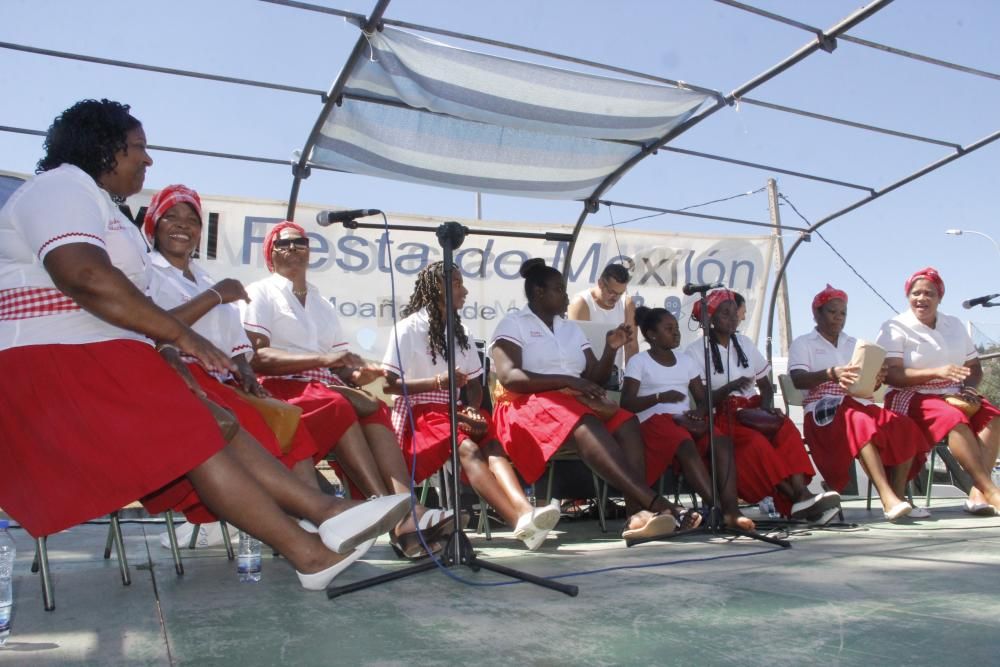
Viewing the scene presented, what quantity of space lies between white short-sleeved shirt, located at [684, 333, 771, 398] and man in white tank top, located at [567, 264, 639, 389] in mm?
738

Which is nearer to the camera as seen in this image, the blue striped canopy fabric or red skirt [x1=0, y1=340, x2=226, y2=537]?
red skirt [x1=0, y1=340, x2=226, y2=537]

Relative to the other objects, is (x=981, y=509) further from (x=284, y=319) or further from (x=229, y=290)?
(x=229, y=290)

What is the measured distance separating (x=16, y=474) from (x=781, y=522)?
396 cm

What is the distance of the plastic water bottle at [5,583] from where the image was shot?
2.08 meters

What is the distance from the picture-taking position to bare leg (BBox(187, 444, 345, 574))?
87.0 inches

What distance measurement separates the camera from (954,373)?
5090 mm

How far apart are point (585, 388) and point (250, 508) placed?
7.50 feet

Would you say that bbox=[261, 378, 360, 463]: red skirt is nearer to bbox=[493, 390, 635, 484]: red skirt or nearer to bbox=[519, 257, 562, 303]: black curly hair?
bbox=[493, 390, 635, 484]: red skirt

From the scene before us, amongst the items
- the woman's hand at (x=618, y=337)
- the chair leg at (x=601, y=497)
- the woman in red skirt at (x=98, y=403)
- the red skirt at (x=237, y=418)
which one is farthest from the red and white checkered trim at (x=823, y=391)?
the woman in red skirt at (x=98, y=403)

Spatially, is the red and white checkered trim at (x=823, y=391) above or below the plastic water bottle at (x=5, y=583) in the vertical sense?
above

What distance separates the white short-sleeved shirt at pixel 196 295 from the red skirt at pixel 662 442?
2.37 m

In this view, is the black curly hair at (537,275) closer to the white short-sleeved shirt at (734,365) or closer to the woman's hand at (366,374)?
the woman's hand at (366,374)

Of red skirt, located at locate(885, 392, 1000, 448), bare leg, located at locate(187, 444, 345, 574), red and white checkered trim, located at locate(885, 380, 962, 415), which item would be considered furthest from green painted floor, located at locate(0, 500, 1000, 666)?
red and white checkered trim, located at locate(885, 380, 962, 415)

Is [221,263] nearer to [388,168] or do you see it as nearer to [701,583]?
[388,168]
